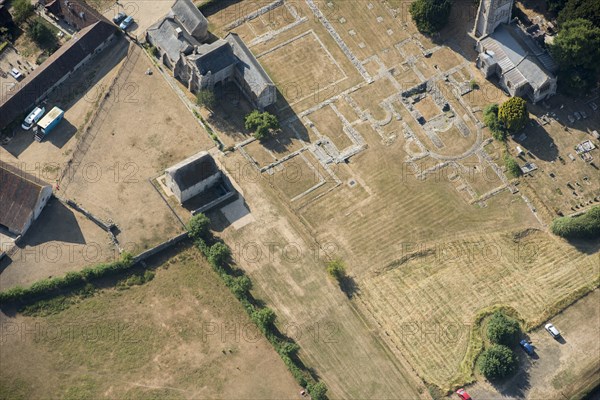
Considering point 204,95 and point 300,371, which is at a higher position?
point 204,95

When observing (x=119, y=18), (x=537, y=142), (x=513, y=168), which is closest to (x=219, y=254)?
(x=513, y=168)

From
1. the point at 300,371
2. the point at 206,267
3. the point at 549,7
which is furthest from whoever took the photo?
the point at 549,7

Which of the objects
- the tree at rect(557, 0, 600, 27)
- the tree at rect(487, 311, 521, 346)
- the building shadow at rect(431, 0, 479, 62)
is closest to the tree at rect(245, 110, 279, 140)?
the building shadow at rect(431, 0, 479, 62)

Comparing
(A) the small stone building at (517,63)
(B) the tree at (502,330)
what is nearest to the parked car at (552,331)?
(B) the tree at (502,330)

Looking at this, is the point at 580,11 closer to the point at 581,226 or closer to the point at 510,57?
the point at 510,57

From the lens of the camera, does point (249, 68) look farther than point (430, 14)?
No

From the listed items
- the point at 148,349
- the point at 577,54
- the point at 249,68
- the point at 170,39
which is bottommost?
the point at 577,54

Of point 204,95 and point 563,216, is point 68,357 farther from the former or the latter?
point 563,216

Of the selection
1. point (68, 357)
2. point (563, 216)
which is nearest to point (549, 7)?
point (563, 216)
